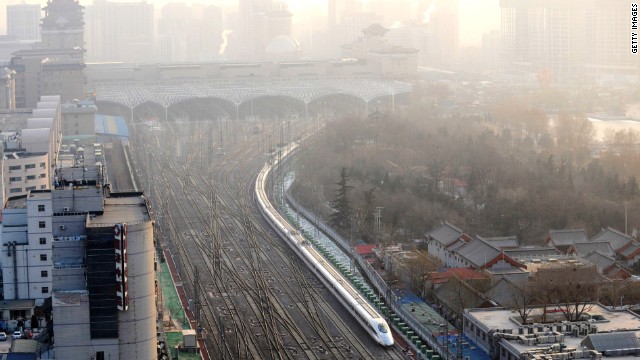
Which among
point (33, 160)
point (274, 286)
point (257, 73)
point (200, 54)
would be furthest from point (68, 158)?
point (200, 54)

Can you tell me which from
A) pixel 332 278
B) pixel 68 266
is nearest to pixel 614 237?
pixel 332 278

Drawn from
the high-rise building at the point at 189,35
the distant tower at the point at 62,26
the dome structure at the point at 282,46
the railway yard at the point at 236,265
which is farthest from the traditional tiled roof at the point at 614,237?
the high-rise building at the point at 189,35

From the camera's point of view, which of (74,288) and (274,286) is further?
(274,286)

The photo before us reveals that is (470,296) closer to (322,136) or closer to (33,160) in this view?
(33,160)

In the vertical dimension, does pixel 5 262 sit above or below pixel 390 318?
above

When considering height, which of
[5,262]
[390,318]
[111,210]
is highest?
[111,210]

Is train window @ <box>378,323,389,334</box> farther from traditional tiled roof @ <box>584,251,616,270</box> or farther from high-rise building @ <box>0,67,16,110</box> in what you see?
high-rise building @ <box>0,67,16,110</box>

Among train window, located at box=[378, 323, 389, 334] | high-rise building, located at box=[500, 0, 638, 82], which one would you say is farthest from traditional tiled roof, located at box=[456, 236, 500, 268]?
high-rise building, located at box=[500, 0, 638, 82]

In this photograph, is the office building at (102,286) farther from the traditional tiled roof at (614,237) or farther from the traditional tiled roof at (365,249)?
the traditional tiled roof at (614,237)
